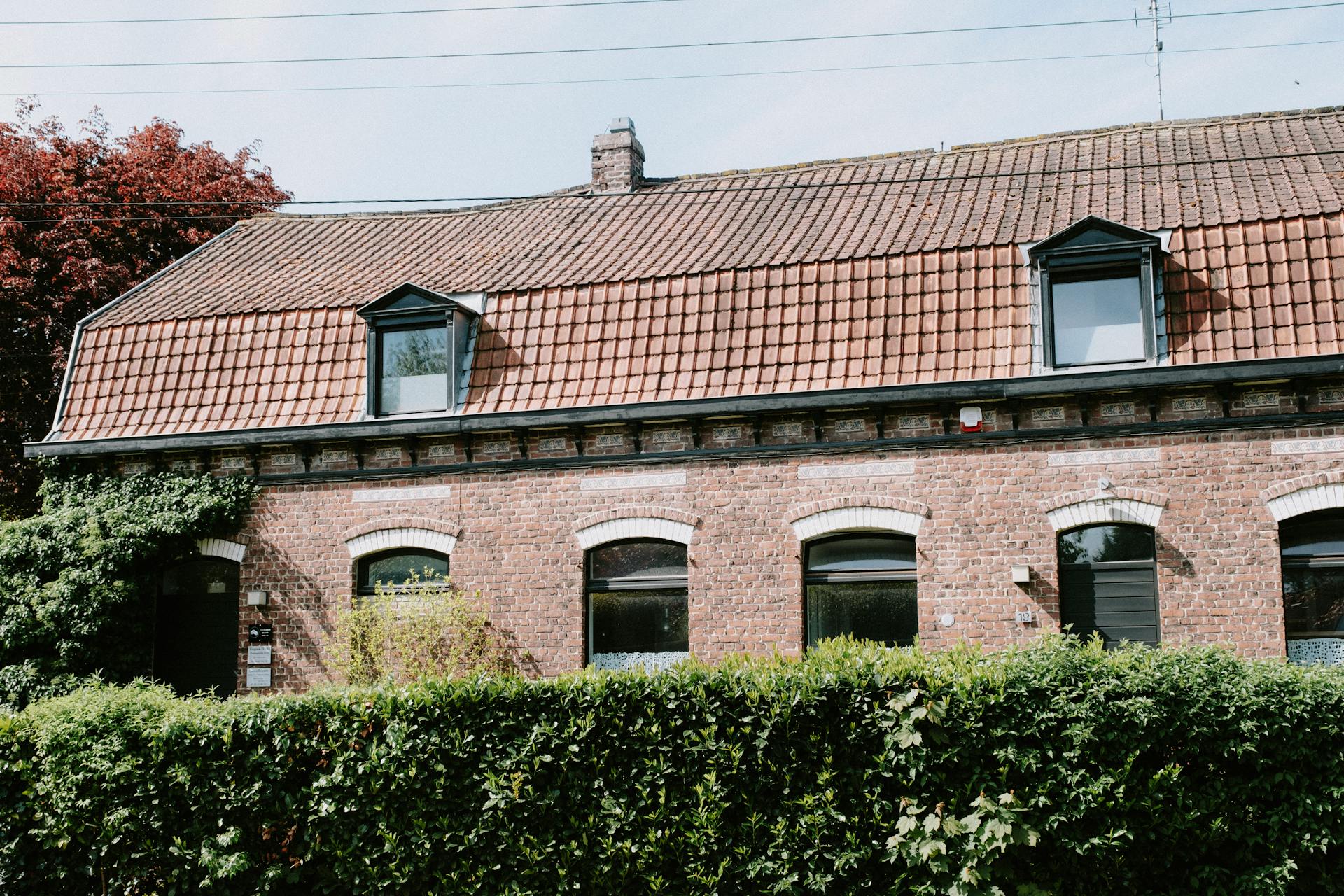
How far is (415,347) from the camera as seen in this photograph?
Answer: 1471 cm

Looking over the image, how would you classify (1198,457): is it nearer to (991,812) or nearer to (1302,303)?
(1302,303)

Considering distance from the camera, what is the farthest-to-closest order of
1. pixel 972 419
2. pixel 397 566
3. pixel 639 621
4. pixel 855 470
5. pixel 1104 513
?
pixel 397 566
pixel 639 621
pixel 855 470
pixel 972 419
pixel 1104 513

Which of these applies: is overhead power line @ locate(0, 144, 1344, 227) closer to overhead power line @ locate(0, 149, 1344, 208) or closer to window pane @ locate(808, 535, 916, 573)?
overhead power line @ locate(0, 149, 1344, 208)

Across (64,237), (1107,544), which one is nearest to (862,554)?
(1107,544)

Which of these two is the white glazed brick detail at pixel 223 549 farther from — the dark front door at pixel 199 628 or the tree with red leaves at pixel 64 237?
the tree with red leaves at pixel 64 237

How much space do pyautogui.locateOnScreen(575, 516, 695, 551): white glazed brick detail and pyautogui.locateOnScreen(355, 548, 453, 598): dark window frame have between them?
1.96 meters

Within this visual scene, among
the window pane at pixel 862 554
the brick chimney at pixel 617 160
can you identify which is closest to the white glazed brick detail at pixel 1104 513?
the window pane at pixel 862 554

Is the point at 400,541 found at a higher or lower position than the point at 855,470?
lower

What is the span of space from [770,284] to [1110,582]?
5.18m

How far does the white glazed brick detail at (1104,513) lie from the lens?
12062mm

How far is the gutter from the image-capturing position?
11.7m

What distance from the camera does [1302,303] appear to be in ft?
38.8

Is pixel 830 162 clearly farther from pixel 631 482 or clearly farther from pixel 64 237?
pixel 64 237

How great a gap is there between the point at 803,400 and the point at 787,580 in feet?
6.80
